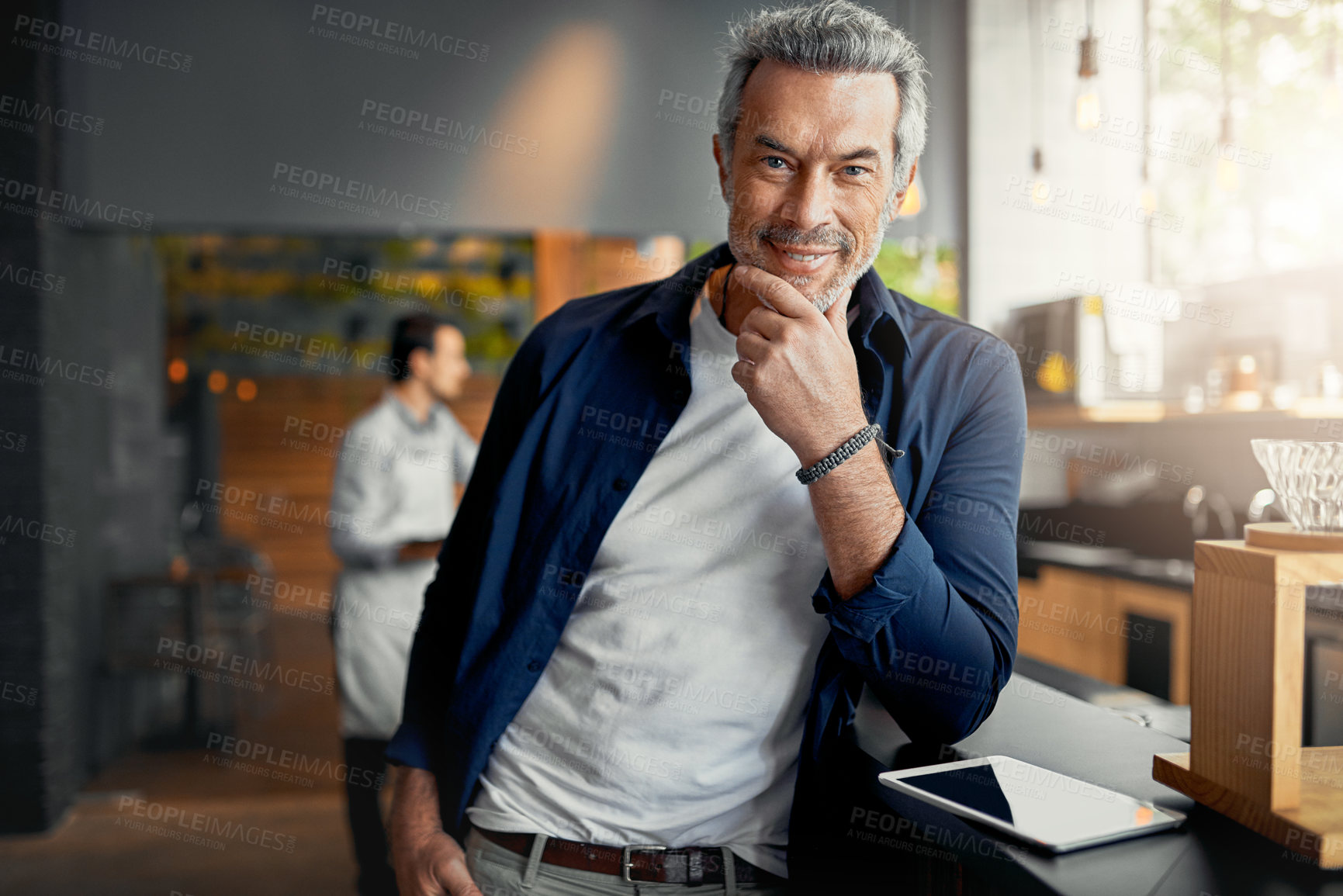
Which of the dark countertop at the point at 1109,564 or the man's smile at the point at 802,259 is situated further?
the dark countertop at the point at 1109,564

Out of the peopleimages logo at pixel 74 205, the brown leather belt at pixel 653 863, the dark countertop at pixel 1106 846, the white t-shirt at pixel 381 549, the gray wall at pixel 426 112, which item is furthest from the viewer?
the gray wall at pixel 426 112

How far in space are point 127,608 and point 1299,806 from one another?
14.2ft

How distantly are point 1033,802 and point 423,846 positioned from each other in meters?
0.76

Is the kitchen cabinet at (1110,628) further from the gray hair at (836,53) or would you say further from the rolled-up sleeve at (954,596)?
the gray hair at (836,53)

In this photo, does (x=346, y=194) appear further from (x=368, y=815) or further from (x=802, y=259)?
(x=802, y=259)

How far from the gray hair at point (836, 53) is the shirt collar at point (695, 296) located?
136 mm

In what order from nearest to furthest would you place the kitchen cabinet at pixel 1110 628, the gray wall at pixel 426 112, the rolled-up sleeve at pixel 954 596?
1. the rolled-up sleeve at pixel 954 596
2. the kitchen cabinet at pixel 1110 628
3. the gray wall at pixel 426 112

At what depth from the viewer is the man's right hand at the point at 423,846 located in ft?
3.91

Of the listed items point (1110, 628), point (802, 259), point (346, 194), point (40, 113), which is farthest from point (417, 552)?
point (1110, 628)

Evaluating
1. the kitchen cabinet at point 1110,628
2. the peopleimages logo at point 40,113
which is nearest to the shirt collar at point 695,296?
the kitchen cabinet at point 1110,628

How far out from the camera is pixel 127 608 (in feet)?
13.3

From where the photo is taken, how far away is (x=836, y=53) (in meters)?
1.13

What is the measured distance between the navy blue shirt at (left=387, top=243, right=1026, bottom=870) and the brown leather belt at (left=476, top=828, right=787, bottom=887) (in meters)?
0.09

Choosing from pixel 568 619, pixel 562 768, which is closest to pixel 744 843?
pixel 562 768
